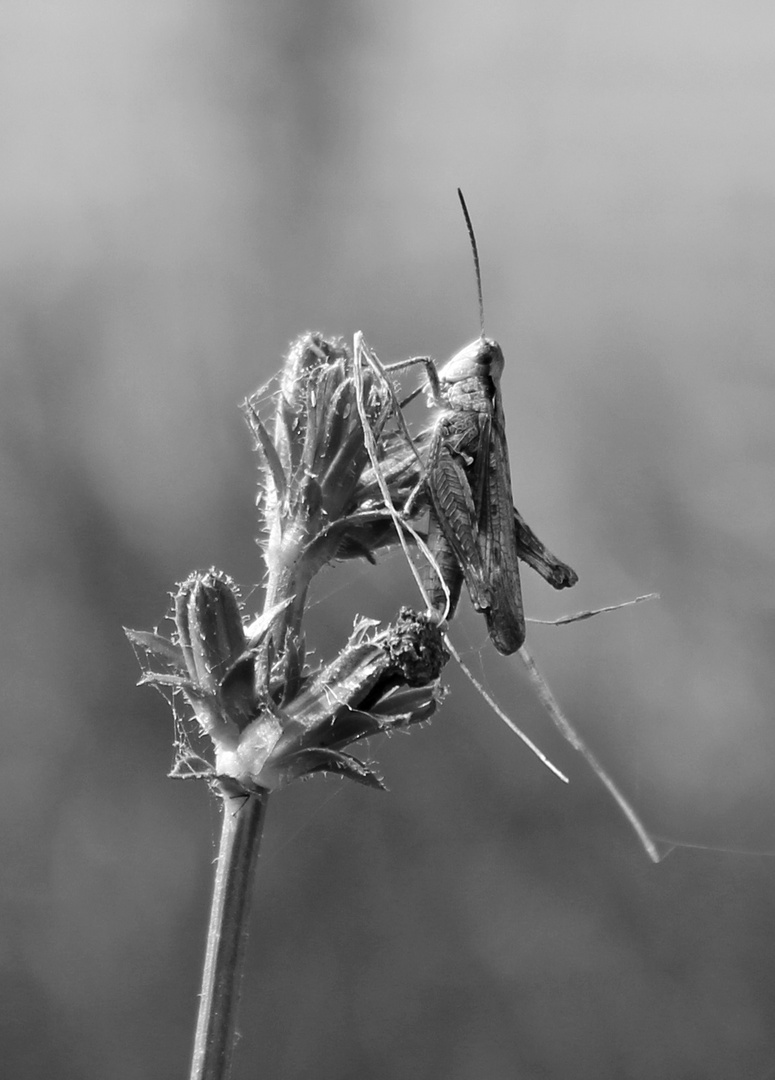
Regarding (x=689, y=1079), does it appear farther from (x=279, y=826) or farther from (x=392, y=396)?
(x=392, y=396)

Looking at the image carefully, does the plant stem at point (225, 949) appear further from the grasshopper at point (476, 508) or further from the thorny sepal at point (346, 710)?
the grasshopper at point (476, 508)

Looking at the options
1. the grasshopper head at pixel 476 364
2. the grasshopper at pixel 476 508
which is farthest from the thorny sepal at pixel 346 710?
the grasshopper head at pixel 476 364

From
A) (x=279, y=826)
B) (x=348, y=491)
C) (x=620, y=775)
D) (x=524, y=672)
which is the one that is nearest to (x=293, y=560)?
(x=348, y=491)

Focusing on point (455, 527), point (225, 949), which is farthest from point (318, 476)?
point (225, 949)

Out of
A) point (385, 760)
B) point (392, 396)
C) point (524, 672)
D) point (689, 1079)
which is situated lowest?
point (689, 1079)

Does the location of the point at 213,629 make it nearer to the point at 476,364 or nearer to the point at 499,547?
the point at 499,547

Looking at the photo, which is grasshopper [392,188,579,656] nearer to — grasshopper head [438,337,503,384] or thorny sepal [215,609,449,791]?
grasshopper head [438,337,503,384]
